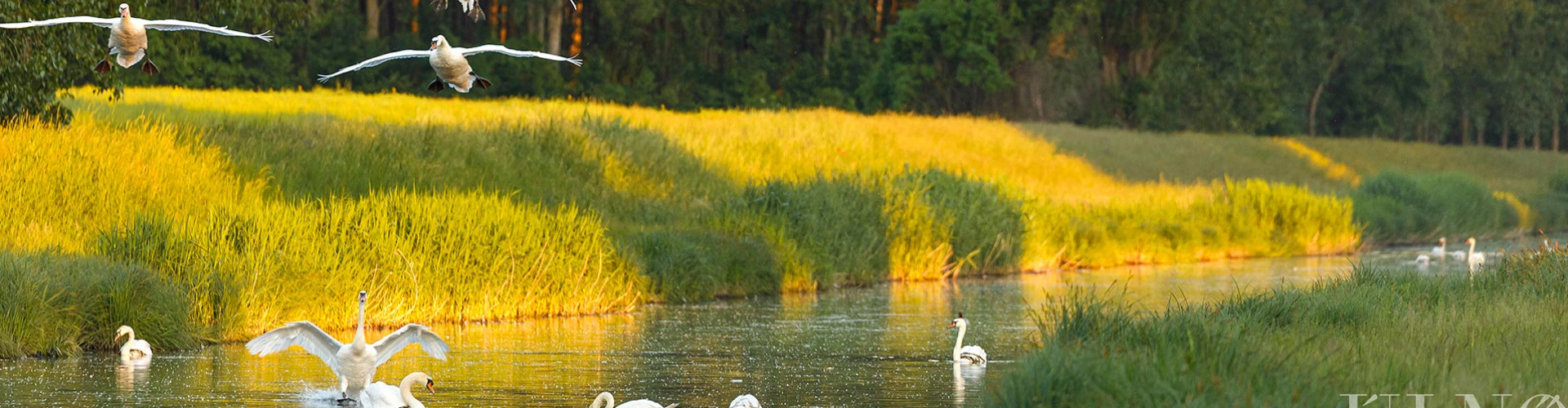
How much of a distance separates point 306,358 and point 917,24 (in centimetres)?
4887

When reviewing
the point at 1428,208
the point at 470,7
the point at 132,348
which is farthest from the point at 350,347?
the point at 1428,208

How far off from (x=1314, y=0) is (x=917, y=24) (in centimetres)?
2152

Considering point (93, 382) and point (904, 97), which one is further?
point (904, 97)

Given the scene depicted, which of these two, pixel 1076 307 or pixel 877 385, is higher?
pixel 1076 307

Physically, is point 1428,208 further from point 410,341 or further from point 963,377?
point 410,341

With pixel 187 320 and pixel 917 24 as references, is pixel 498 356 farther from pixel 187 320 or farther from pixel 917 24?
pixel 917 24

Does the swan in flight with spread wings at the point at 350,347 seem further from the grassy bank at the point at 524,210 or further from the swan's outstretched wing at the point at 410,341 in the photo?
the grassy bank at the point at 524,210

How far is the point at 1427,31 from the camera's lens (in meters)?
74.2

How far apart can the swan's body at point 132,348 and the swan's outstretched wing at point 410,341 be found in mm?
2766

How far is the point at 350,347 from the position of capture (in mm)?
13148

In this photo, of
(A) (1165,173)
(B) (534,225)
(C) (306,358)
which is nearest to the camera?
(C) (306,358)

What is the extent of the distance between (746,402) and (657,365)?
11.3 ft

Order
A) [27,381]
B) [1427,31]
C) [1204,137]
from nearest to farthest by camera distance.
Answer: [27,381] → [1204,137] → [1427,31]

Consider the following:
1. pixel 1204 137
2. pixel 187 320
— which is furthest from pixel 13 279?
pixel 1204 137
